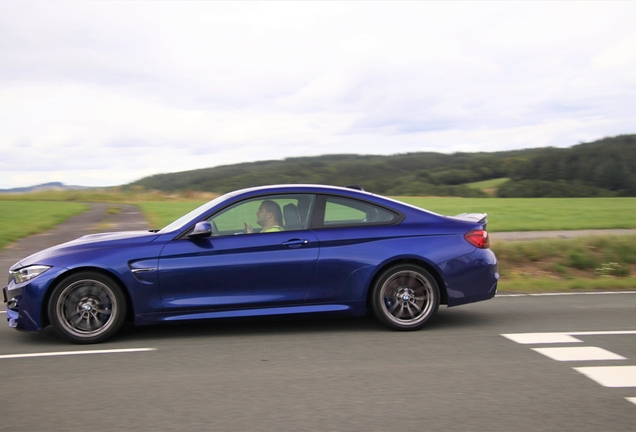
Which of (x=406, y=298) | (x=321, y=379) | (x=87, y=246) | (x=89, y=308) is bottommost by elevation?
(x=321, y=379)

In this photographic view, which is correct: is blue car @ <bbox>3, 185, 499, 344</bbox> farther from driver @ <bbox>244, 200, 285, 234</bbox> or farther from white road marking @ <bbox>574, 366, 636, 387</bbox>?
white road marking @ <bbox>574, 366, 636, 387</bbox>

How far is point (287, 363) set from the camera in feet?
18.8

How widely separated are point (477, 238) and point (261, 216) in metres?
2.26

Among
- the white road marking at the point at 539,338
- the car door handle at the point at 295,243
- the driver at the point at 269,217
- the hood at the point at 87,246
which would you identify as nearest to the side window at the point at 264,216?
the driver at the point at 269,217

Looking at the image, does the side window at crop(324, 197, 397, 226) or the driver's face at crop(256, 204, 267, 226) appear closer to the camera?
the driver's face at crop(256, 204, 267, 226)

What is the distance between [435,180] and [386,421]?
67.2 meters

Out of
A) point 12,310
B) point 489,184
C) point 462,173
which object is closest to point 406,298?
point 12,310

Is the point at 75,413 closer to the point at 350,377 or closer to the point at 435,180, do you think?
the point at 350,377

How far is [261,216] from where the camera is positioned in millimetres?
6918

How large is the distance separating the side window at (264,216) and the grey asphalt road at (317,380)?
1078 mm

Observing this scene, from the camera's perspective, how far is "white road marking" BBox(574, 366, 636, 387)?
5039 mm

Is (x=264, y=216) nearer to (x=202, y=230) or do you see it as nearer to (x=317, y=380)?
(x=202, y=230)

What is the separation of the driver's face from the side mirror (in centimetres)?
53

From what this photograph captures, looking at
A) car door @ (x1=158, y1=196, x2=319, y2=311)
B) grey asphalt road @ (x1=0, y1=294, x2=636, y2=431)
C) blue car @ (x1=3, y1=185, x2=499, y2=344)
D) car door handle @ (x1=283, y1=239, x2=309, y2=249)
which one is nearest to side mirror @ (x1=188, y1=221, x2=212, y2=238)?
blue car @ (x1=3, y1=185, x2=499, y2=344)
